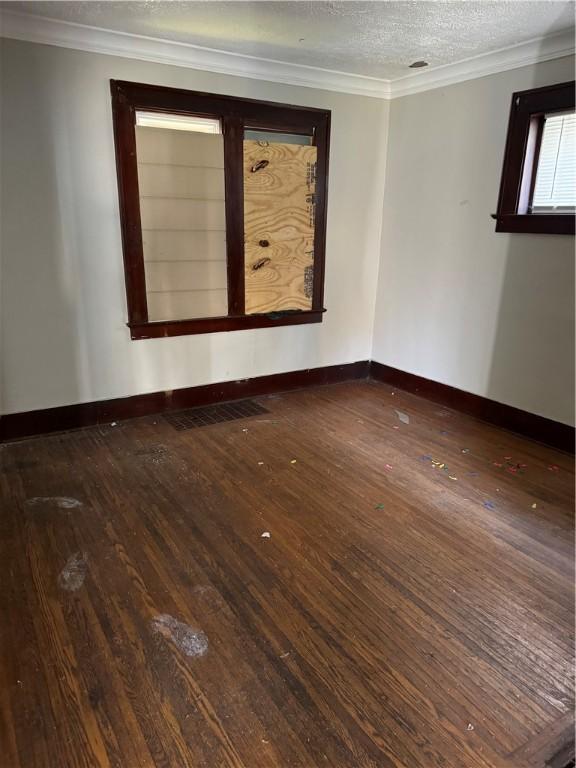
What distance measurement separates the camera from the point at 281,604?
204cm

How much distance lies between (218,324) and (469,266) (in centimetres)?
198

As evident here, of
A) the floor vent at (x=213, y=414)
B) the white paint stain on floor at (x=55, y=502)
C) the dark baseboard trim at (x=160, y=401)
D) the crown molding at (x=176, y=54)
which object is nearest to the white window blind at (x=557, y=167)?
the crown molding at (x=176, y=54)

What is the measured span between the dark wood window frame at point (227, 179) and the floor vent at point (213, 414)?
2.04ft

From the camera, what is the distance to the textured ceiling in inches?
105

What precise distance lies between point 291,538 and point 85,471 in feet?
4.54

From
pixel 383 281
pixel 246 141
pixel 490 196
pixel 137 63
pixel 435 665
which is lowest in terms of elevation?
pixel 435 665

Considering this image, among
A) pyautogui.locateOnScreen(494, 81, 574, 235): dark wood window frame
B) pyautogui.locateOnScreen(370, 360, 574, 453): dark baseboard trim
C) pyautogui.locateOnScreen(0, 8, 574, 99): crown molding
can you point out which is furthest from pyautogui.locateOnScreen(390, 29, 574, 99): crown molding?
pyautogui.locateOnScreen(370, 360, 574, 453): dark baseboard trim

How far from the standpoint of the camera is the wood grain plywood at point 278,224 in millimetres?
3932

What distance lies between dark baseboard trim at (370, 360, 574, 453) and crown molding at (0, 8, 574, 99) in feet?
7.47

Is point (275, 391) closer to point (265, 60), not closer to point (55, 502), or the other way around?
point (55, 502)

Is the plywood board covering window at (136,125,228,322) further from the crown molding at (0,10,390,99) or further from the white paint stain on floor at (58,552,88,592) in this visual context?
the white paint stain on floor at (58,552,88,592)

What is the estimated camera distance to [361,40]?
3189mm

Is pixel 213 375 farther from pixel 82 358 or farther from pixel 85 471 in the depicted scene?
pixel 85 471

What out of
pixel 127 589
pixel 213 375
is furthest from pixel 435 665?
pixel 213 375
